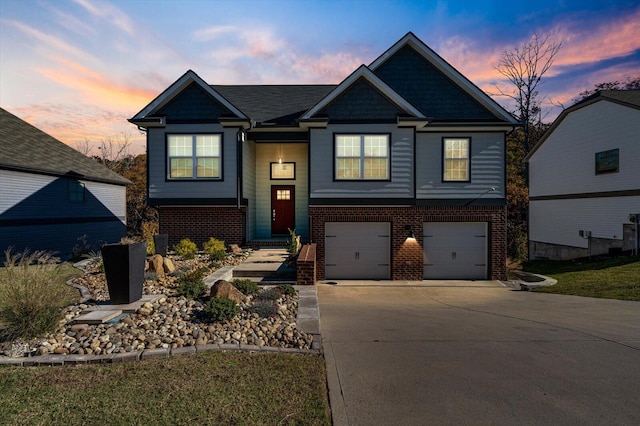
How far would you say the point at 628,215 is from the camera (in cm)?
1875

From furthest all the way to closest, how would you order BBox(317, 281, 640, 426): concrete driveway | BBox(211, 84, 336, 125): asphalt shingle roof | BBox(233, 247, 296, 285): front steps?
BBox(211, 84, 336, 125): asphalt shingle roof, BBox(233, 247, 296, 285): front steps, BBox(317, 281, 640, 426): concrete driveway

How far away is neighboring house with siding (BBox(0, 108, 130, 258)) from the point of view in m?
15.7

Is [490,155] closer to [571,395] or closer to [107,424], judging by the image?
[571,395]

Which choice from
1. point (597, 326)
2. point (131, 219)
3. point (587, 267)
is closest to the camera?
point (597, 326)

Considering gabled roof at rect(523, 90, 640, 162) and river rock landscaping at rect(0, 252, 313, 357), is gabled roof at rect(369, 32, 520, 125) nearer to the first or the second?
gabled roof at rect(523, 90, 640, 162)

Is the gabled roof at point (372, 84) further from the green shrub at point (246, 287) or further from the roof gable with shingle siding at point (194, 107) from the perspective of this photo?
the green shrub at point (246, 287)

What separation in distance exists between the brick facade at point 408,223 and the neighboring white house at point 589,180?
34.8 ft

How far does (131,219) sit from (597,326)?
109ft

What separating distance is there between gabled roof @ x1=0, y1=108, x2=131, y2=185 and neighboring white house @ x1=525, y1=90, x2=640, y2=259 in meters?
31.2

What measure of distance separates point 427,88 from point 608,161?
45.4 ft

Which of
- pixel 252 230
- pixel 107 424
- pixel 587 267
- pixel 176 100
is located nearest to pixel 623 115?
pixel 587 267

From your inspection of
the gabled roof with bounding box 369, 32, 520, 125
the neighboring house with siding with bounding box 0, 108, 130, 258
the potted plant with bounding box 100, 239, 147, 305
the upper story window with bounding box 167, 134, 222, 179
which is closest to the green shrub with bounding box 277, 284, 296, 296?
the potted plant with bounding box 100, 239, 147, 305

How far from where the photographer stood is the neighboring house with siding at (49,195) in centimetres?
1574

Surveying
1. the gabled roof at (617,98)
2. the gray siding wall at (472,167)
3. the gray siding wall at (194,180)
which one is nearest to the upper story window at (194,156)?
the gray siding wall at (194,180)
